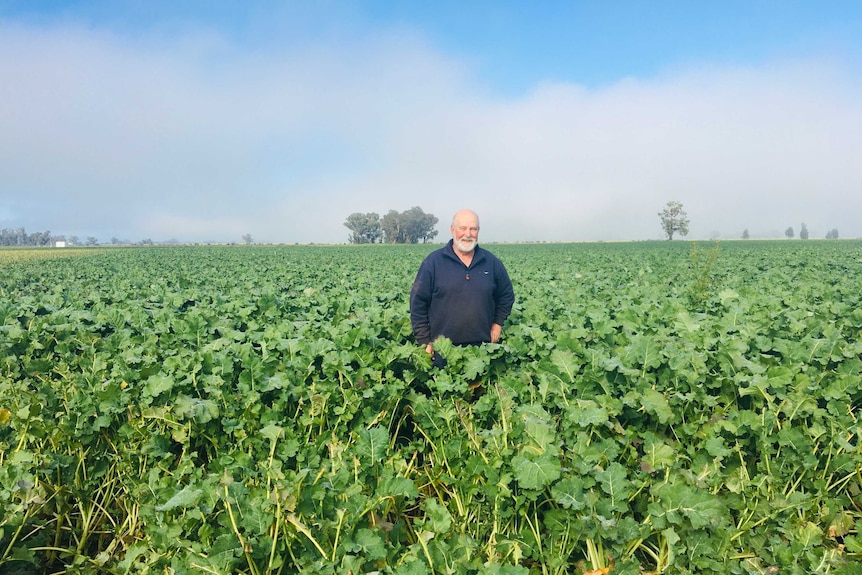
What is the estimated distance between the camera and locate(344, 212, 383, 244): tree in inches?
4582

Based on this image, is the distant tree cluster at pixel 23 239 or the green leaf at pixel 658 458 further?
the distant tree cluster at pixel 23 239

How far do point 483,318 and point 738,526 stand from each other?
9.28 feet

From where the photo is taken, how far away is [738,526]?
3.11m

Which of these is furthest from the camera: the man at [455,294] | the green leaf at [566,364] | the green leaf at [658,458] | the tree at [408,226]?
the tree at [408,226]

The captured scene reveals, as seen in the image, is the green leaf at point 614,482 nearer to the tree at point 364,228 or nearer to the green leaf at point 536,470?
the green leaf at point 536,470

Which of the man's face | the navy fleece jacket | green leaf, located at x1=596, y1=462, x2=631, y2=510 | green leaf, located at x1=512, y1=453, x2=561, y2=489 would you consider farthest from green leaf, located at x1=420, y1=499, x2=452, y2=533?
the man's face

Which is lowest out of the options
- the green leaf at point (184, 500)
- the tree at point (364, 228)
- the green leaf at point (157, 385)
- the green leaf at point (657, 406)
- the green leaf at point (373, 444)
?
the green leaf at point (184, 500)

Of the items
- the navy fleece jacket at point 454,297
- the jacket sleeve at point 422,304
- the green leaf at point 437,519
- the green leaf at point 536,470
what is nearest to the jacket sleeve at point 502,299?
the navy fleece jacket at point 454,297

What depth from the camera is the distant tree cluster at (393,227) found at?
113000 millimetres

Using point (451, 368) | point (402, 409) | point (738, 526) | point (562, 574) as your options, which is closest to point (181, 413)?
point (402, 409)

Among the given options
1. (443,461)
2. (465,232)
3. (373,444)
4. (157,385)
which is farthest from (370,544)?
(465,232)

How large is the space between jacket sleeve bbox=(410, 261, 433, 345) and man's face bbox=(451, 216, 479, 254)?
43 centimetres

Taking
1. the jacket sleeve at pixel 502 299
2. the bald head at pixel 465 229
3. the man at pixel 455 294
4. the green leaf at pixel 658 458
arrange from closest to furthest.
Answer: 1. the green leaf at pixel 658 458
2. the bald head at pixel 465 229
3. the man at pixel 455 294
4. the jacket sleeve at pixel 502 299

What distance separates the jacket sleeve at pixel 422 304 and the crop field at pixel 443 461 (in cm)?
57
